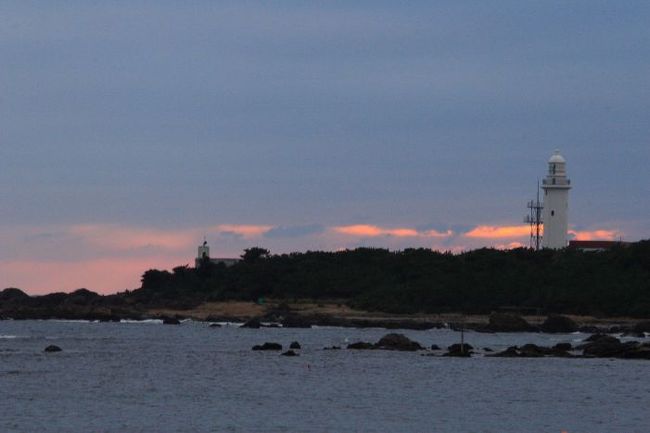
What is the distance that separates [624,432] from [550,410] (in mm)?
6750

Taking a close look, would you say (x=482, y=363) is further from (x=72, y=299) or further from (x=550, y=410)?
(x=72, y=299)

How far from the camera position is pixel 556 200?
137m

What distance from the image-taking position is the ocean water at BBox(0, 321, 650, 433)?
147 feet

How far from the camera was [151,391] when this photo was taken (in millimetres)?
55438

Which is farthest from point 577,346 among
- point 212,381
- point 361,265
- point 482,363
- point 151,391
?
point 361,265

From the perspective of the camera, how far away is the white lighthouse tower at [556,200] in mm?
136875

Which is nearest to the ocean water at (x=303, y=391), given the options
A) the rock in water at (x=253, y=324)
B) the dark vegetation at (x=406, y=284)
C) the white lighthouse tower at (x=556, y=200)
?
the rock in water at (x=253, y=324)

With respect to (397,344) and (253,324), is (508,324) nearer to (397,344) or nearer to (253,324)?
(253,324)

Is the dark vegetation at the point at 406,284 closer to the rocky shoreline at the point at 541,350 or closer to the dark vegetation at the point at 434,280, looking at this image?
the dark vegetation at the point at 434,280

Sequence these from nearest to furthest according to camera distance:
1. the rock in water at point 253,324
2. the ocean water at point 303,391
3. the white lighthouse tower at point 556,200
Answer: the ocean water at point 303,391 → the rock in water at point 253,324 → the white lighthouse tower at point 556,200

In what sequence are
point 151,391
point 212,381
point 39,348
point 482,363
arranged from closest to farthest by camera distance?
point 151,391 → point 212,381 → point 482,363 → point 39,348

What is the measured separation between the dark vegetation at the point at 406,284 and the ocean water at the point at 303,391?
43.0 m

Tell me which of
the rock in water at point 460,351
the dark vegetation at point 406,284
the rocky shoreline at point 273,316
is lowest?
the rock in water at point 460,351

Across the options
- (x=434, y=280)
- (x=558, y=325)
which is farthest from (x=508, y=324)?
(x=434, y=280)
